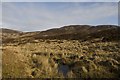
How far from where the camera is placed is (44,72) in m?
14.0

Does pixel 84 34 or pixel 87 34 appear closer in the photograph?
pixel 87 34

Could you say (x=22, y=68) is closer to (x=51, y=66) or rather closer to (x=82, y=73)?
(x=51, y=66)

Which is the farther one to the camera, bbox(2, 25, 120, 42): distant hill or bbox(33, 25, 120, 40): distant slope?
bbox(33, 25, 120, 40): distant slope

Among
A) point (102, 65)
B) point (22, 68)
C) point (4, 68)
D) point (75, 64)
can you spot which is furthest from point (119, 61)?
point (4, 68)

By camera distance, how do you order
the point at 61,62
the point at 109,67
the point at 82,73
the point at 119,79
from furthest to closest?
the point at 61,62, the point at 109,67, the point at 82,73, the point at 119,79

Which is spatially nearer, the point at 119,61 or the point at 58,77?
the point at 58,77

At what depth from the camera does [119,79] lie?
12.7 metres

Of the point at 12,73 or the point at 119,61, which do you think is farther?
the point at 119,61

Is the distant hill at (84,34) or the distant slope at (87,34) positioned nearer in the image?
the distant hill at (84,34)

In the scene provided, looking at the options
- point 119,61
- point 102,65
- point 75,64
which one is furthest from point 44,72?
point 119,61

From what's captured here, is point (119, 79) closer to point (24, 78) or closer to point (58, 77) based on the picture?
point (58, 77)

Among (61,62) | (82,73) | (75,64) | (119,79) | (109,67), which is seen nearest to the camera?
(119,79)

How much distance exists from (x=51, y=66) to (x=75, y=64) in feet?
5.36

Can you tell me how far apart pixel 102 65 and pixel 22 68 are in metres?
5.07
